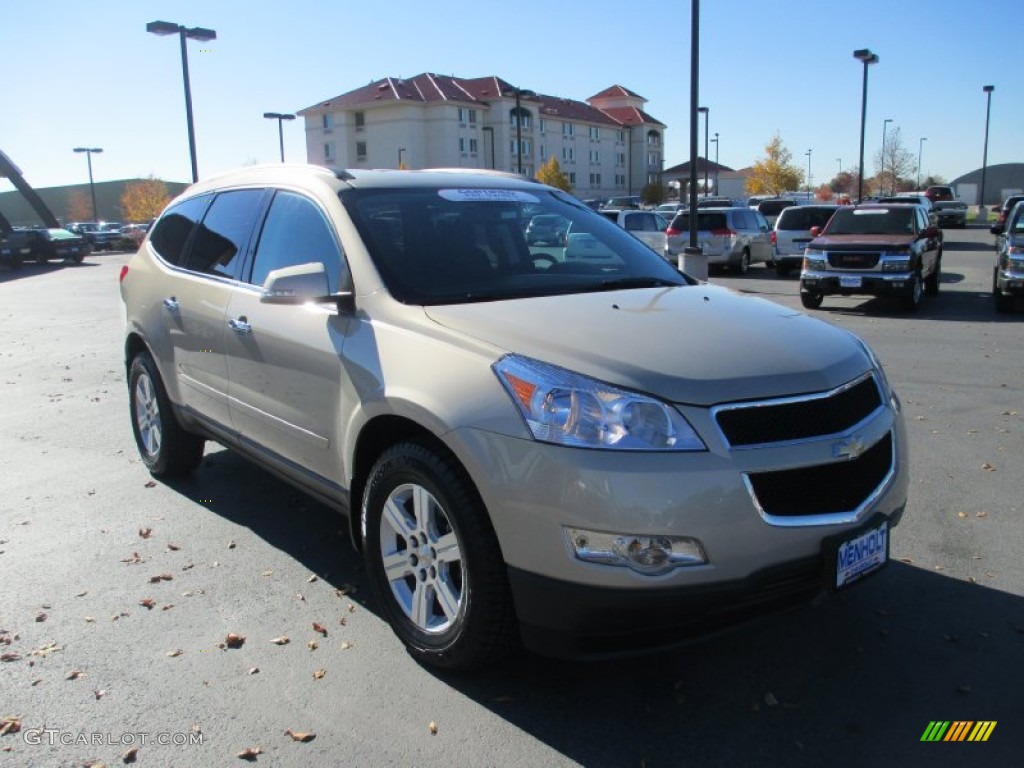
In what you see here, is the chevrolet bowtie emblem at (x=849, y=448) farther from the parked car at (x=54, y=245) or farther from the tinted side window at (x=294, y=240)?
the parked car at (x=54, y=245)

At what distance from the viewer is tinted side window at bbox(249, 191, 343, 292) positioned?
3850 millimetres

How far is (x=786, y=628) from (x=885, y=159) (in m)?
87.8

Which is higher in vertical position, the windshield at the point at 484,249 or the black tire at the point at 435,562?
the windshield at the point at 484,249

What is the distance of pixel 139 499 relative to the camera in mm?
5402

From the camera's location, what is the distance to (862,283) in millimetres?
14039

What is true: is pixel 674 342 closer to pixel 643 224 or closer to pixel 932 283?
pixel 932 283

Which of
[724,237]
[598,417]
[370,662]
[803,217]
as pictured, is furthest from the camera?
[724,237]

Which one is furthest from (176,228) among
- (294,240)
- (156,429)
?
(294,240)

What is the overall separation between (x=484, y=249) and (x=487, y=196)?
48cm

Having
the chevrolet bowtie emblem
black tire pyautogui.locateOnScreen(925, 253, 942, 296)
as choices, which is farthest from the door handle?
black tire pyautogui.locateOnScreen(925, 253, 942, 296)

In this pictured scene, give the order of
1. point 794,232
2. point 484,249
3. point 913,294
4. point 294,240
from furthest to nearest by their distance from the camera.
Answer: point 794,232 < point 913,294 < point 294,240 < point 484,249

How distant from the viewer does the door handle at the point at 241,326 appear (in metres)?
4.24

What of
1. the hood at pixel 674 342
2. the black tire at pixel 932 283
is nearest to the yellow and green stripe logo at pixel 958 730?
the hood at pixel 674 342

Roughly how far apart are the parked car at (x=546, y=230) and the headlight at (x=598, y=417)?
1649 millimetres
